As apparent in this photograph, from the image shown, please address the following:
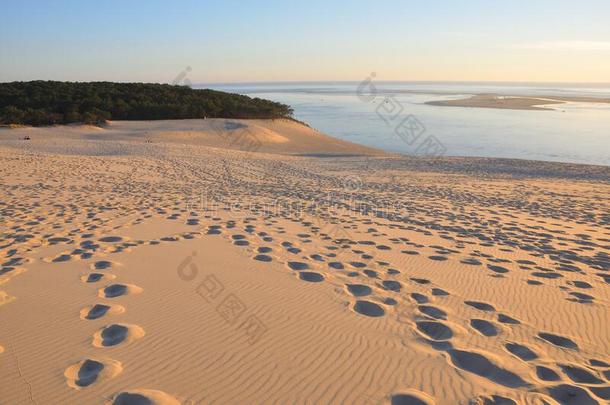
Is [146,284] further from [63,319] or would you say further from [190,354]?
Result: [190,354]

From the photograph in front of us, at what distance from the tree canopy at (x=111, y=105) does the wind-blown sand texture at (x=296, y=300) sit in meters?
20.8

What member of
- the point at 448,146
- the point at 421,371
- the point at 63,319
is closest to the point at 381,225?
the point at 421,371

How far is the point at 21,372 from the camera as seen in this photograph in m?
2.66

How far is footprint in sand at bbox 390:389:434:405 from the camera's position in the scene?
8.29 feet

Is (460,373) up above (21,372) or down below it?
above

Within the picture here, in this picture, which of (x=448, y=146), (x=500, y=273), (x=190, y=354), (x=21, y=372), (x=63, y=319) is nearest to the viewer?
(x=21, y=372)

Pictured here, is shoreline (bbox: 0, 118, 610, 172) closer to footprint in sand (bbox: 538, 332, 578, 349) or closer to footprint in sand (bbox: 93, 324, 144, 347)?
footprint in sand (bbox: 538, 332, 578, 349)

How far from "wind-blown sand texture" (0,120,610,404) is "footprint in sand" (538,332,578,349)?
2 cm

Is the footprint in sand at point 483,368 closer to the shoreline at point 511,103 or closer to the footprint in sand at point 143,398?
the footprint in sand at point 143,398

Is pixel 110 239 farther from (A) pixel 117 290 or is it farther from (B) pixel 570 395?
(B) pixel 570 395

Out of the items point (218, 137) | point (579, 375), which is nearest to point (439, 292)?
point (579, 375)

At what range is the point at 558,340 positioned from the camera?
3.26 meters

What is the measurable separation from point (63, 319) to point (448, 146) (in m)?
25.1

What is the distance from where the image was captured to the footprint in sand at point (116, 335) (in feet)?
9.96
